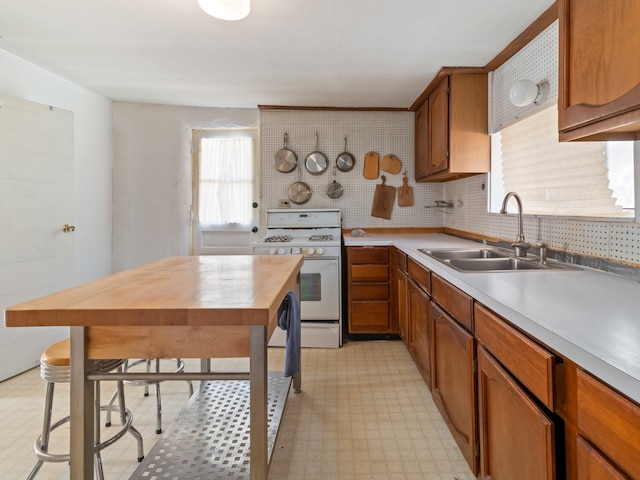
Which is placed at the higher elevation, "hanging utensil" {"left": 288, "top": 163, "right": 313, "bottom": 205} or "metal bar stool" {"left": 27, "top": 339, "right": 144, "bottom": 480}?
"hanging utensil" {"left": 288, "top": 163, "right": 313, "bottom": 205}

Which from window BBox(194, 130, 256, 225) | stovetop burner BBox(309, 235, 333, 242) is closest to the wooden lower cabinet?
stovetop burner BBox(309, 235, 333, 242)

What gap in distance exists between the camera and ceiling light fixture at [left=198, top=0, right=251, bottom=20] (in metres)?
1.57

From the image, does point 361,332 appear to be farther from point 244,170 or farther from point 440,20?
point 440,20

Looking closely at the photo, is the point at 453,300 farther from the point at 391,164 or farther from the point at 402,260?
the point at 391,164

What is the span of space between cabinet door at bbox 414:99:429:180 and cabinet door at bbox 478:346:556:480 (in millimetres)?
2287

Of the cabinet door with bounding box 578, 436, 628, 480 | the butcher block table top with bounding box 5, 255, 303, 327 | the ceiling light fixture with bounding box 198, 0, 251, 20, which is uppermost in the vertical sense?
the ceiling light fixture with bounding box 198, 0, 251, 20

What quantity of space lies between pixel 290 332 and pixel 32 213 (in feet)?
7.53

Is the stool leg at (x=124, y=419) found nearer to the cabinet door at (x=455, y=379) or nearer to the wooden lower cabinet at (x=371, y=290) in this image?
the cabinet door at (x=455, y=379)

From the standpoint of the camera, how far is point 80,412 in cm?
109

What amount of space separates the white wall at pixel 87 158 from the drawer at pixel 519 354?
328 centimetres

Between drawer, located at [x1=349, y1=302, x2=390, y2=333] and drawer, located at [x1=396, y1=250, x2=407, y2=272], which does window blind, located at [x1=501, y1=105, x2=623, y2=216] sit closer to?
drawer, located at [x1=396, y1=250, x2=407, y2=272]

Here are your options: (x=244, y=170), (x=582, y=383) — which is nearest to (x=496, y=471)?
(x=582, y=383)

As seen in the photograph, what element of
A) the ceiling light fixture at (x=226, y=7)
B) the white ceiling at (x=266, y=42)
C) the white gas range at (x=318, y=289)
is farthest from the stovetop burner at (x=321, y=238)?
the ceiling light fixture at (x=226, y=7)

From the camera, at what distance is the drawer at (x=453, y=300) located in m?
1.39
